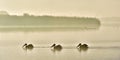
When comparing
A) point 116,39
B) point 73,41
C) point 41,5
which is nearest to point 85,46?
point 73,41

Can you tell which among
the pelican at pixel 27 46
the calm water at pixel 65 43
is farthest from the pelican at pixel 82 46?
the pelican at pixel 27 46

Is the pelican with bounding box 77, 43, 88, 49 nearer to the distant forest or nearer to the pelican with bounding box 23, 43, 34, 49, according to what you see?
the distant forest

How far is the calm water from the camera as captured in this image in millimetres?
1085

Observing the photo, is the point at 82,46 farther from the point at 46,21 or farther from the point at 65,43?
the point at 46,21

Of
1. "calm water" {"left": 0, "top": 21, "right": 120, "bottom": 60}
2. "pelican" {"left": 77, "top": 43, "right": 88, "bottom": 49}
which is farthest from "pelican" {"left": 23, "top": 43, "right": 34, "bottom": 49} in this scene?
"pelican" {"left": 77, "top": 43, "right": 88, "bottom": 49}

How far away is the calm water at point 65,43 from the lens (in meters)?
1.08

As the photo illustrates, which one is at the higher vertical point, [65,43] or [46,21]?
[46,21]

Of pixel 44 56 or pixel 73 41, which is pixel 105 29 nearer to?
pixel 73 41

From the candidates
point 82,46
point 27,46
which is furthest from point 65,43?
point 27,46

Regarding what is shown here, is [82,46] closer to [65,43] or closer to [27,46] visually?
[65,43]

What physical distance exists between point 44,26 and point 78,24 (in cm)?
18

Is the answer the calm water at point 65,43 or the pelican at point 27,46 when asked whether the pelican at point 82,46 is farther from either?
the pelican at point 27,46

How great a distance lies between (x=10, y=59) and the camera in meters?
1.08

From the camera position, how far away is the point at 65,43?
112 cm
